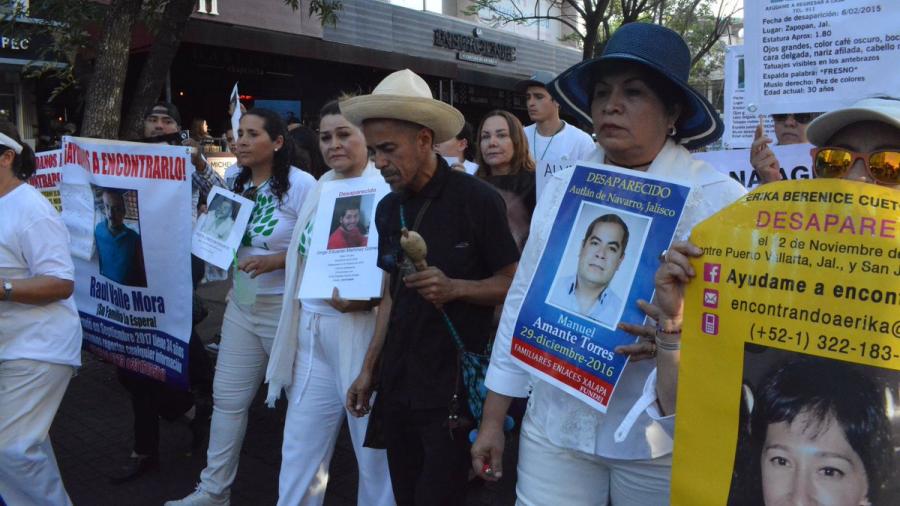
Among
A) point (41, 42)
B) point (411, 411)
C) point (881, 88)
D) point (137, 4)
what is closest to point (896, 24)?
point (881, 88)

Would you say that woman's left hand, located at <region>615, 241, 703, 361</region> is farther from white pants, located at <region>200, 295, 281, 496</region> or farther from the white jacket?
white pants, located at <region>200, 295, 281, 496</region>

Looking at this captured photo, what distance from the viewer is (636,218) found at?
6.53 ft

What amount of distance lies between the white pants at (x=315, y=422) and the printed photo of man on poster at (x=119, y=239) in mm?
1323

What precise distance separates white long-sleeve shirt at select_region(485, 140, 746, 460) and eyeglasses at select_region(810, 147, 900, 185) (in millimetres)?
314

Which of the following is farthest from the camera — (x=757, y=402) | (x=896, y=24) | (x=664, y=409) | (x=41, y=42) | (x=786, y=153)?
(x=41, y=42)

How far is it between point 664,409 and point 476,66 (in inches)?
767

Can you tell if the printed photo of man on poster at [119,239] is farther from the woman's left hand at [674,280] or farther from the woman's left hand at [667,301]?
the woman's left hand at [674,280]

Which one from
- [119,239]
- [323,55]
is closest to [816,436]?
[119,239]

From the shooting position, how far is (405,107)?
288 cm

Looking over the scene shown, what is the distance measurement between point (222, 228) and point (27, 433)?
4.35ft

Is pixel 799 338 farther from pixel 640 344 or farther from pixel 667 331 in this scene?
pixel 640 344

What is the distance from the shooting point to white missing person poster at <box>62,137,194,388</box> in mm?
4156

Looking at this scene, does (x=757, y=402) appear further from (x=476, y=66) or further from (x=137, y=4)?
(x=476, y=66)

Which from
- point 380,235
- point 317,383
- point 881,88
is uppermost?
point 881,88
